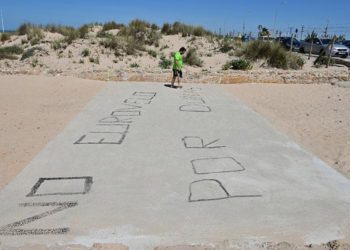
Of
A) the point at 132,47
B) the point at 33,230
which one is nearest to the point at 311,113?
the point at 33,230

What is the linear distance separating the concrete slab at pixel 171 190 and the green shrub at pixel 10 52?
50.3ft

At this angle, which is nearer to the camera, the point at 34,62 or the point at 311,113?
the point at 311,113

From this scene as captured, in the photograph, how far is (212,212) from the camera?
4160 mm

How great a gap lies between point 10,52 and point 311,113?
17.9m

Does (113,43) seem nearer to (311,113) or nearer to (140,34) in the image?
(140,34)

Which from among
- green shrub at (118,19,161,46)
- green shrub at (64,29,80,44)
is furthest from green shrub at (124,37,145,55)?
green shrub at (64,29,80,44)

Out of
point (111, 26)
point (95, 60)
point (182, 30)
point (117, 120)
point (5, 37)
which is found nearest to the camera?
point (117, 120)

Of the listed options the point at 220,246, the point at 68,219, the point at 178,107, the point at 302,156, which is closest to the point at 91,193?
the point at 68,219

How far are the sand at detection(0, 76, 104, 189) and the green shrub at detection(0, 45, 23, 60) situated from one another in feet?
26.5

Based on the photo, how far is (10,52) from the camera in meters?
21.8

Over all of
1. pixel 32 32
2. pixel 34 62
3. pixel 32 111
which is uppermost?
pixel 32 32

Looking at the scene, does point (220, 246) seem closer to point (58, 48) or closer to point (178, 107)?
point (178, 107)

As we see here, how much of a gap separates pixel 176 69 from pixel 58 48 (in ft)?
40.1

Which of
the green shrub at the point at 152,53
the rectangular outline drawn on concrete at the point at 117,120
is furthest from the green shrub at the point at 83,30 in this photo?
the rectangular outline drawn on concrete at the point at 117,120
